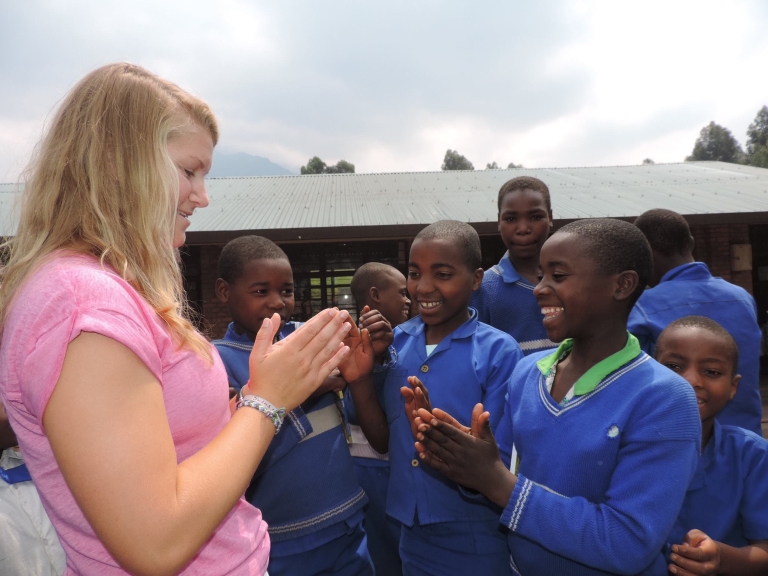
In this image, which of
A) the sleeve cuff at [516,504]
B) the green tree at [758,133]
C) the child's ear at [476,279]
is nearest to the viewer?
Answer: the sleeve cuff at [516,504]

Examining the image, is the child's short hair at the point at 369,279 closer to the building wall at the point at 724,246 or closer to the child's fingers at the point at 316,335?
the child's fingers at the point at 316,335

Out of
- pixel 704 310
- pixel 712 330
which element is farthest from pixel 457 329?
pixel 704 310

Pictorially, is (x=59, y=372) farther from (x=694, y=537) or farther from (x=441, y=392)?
(x=694, y=537)

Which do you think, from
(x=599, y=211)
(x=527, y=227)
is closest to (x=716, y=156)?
(x=599, y=211)

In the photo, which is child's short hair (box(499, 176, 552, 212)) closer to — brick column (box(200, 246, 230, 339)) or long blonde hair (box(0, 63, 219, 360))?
long blonde hair (box(0, 63, 219, 360))

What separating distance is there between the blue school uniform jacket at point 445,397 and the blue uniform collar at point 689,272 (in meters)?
1.33

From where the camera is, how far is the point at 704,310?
8.99 feet

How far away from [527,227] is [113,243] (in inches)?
96.6

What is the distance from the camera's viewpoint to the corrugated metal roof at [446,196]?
28.8 ft

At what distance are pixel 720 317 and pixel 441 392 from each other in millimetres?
1639

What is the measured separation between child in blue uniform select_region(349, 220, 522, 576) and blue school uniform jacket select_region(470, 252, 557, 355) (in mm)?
430

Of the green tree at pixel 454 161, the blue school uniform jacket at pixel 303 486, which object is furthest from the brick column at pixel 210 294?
the green tree at pixel 454 161

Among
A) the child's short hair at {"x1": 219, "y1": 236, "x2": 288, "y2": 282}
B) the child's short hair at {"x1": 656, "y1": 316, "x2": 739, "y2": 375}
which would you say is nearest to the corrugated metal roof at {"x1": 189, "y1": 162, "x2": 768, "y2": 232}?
the child's short hair at {"x1": 219, "y1": 236, "x2": 288, "y2": 282}

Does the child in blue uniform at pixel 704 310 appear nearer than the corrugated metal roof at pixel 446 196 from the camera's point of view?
Yes
